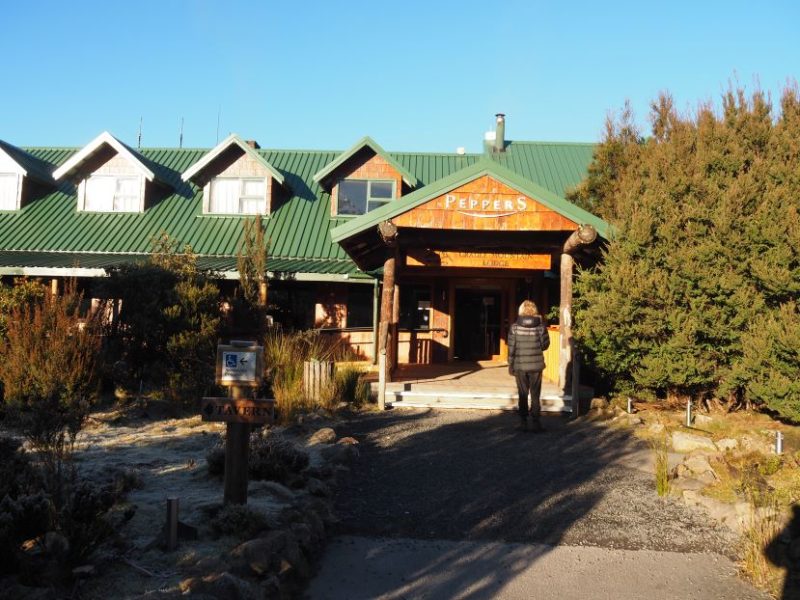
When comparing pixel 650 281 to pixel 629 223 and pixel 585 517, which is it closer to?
pixel 629 223

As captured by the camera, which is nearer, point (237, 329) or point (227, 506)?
point (227, 506)

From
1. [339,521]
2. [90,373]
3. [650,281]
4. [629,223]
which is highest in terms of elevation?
[629,223]

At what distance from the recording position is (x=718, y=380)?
9508 millimetres

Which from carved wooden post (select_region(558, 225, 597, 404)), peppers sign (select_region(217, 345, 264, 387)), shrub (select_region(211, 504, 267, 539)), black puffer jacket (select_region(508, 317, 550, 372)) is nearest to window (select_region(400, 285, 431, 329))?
carved wooden post (select_region(558, 225, 597, 404))

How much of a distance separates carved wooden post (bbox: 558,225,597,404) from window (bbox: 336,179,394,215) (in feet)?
24.7

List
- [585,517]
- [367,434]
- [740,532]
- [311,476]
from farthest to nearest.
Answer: [367,434], [311,476], [585,517], [740,532]

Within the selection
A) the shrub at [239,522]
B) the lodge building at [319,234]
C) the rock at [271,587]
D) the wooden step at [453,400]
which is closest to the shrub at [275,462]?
the shrub at [239,522]

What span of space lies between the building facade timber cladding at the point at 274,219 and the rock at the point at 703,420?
6.41 m

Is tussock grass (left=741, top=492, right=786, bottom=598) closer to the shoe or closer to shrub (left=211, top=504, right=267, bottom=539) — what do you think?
shrub (left=211, top=504, right=267, bottom=539)

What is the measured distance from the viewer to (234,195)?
18.7 meters

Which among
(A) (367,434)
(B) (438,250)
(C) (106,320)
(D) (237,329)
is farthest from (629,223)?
(C) (106,320)

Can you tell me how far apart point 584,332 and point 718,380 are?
219 centimetres

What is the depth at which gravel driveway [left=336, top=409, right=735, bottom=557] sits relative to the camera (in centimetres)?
501

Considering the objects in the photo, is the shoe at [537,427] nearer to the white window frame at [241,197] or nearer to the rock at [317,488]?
the rock at [317,488]
